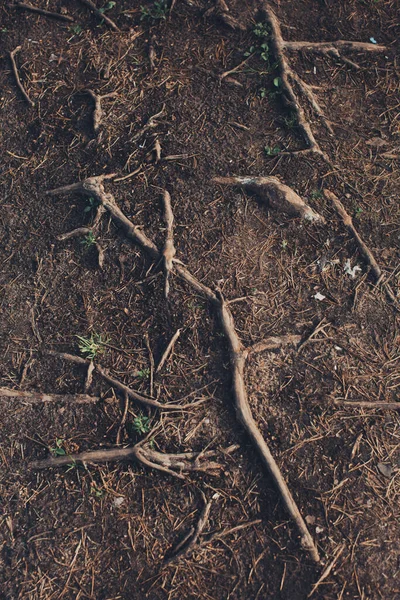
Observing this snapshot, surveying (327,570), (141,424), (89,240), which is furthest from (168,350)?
(327,570)

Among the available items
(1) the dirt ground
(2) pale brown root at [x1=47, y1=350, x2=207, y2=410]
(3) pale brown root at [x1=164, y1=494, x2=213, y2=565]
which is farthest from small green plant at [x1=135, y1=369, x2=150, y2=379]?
(3) pale brown root at [x1=164, y1=494, x2=213, y2=565]

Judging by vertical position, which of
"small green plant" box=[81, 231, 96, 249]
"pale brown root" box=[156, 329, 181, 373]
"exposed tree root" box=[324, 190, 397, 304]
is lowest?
"pale brown root" box=[156, 329, 181, 373]

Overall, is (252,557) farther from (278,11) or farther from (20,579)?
(278,11)

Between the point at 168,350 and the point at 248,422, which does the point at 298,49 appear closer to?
the point at 168,350

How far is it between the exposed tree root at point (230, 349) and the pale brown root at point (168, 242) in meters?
0.06

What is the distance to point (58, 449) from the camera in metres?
3.44

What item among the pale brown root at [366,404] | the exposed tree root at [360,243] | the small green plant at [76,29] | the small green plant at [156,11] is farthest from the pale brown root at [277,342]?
the small green plant at [76,29]

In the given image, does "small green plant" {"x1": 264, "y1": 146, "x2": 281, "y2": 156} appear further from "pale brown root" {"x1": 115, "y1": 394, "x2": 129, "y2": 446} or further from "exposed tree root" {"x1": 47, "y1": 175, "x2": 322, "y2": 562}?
"pale brown root" {"x1": 115, "y1": 394, "x2": 129, "y2": 446}

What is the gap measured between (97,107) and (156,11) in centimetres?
108

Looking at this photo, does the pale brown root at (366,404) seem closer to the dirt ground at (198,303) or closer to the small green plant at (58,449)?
the dirt ground at (198,303)

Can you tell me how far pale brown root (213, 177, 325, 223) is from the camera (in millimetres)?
3693

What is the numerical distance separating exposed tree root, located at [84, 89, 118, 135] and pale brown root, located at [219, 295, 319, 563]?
5.95 ft

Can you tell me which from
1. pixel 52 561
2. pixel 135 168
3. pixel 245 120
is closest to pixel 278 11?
pixel 245 120

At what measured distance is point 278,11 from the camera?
13.8 ft
